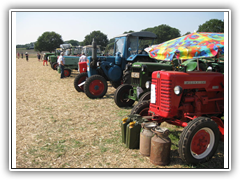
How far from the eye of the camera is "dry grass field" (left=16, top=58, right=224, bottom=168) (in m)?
3.19

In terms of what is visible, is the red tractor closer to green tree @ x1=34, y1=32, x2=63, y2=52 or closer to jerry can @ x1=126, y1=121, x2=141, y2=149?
jerry can @ x1=126, y1=121, x2=141, y2=149

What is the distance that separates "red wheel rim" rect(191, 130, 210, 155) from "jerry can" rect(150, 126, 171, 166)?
41 centimetres

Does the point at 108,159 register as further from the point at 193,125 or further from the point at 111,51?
the point at 111,51

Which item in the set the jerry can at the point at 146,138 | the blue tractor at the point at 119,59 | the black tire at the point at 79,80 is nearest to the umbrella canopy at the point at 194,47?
the jerry can at the point at 146,138

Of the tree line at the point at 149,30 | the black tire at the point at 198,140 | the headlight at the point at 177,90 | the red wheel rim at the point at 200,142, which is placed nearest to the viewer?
the black tire at the point at 198,140

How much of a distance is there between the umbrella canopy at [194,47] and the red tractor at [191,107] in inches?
15.0

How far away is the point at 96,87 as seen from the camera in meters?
7.68

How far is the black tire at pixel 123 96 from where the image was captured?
6.20m

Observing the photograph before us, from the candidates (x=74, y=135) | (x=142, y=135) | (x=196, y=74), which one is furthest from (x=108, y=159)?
(x=196, y=74)

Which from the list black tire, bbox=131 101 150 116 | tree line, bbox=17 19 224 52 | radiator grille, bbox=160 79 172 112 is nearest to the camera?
radiator grille, bbox=160 79 172 112

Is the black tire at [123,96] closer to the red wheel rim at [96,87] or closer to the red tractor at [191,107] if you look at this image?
the red wheel rim at [96,87]

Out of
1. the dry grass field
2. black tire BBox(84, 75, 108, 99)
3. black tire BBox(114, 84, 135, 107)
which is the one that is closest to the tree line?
black tire BBox(84, 75, 108, 99)

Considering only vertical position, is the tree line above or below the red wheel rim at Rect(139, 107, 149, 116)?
above

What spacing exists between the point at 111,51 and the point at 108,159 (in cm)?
655
